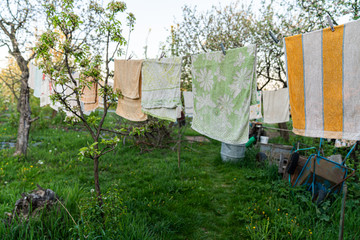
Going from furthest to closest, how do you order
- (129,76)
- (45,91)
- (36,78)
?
(36,78) < (45,91) < (129,76)

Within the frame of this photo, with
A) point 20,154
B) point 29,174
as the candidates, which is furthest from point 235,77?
point 20,154

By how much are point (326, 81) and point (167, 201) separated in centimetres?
254

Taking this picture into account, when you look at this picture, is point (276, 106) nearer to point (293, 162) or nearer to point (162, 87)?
point (293, 162)

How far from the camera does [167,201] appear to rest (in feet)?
10.5

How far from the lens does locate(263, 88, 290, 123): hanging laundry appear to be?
5.76 m

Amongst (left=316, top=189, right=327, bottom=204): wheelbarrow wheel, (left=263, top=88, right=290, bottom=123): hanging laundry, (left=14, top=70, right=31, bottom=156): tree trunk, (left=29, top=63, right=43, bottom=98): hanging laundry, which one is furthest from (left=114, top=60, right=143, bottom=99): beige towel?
(left=263, top=88, right=290, bottom=123): hanging laundry

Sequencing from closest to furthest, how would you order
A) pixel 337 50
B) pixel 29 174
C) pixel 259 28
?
pixel 337 50 → pixel 29 174 → pixel 259 28

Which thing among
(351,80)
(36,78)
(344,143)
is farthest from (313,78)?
(36,78)

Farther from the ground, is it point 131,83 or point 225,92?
point 131,83

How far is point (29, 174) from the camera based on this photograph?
385 centimetres

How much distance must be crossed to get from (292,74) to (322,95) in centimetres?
32

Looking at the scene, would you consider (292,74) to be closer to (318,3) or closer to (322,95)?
(322,95)

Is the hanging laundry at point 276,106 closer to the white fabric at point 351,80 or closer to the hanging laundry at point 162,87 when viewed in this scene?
the hanging laundry at point 162,87

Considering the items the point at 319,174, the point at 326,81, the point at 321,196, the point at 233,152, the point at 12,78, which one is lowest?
the point at 321,196
